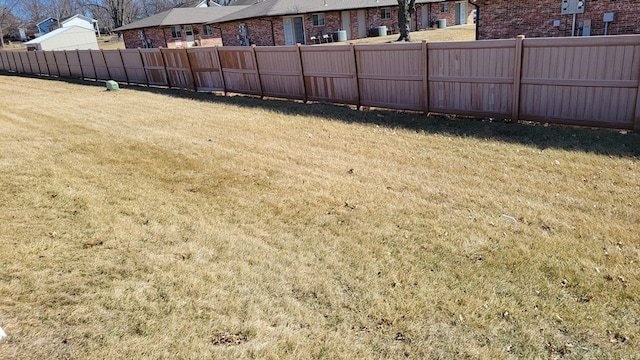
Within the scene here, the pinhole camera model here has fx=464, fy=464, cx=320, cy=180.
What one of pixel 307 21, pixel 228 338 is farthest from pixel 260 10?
pixel 228 338

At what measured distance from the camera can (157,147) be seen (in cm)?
892

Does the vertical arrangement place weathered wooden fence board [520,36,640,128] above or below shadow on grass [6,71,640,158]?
above

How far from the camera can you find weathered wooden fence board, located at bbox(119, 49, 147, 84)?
19609 millimetres

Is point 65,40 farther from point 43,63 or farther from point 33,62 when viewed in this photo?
point 43,63

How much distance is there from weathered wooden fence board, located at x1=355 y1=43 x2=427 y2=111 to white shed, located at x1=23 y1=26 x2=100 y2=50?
53.4m

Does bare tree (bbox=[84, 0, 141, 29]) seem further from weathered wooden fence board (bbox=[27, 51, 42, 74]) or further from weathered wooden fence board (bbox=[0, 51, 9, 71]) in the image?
weathered wooden fence board (bbox=[27, 51, 42, 74])

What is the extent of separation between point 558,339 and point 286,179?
4.29 metres

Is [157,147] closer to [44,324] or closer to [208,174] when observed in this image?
[208,174]

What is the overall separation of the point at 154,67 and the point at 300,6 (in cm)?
1669

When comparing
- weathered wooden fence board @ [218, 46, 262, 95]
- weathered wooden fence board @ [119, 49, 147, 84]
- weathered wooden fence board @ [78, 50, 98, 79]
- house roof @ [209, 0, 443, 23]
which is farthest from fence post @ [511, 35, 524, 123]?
house roof @ [209, 0, 443, 23]

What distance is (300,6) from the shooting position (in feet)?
107

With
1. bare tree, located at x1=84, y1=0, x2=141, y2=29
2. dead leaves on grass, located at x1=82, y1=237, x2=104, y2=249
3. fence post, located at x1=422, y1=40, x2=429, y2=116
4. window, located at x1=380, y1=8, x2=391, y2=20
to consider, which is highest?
bare tree, located at x1=84, y1=0, x2=141, y2=29

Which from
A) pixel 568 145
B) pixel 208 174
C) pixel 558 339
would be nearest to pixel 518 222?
pixel 558 339

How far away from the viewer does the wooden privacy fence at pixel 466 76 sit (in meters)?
7.52
